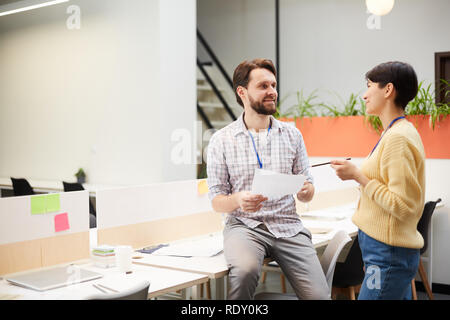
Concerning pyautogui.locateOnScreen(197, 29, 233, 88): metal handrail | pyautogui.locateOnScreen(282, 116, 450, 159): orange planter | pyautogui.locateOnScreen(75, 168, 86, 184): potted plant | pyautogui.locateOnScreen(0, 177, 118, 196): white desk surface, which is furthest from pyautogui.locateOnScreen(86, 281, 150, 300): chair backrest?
pyautogui.locateOnScreen(197, 29, 233, 88): metal handrail

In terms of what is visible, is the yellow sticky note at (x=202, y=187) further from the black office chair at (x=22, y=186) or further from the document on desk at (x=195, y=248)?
the black office chair at (x=22, y=186)

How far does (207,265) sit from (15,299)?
0.82m

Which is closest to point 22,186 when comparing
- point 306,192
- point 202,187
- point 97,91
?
point 97,91

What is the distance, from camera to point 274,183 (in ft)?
6.93

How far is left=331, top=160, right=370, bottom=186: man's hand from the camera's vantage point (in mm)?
1896

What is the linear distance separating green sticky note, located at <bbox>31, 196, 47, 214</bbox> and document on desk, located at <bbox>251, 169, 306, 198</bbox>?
0.97 m

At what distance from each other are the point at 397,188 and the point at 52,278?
1418 mm

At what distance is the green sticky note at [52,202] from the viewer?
2.36 metres

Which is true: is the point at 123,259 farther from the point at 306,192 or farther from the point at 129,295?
the point at 306,192

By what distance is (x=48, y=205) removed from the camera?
236 centimetres

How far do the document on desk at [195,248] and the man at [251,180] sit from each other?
197 millimetres

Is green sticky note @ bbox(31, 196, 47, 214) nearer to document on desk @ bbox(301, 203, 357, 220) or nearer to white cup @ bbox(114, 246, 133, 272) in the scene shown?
white cup @ bbox(114, 246, 133, 272)
